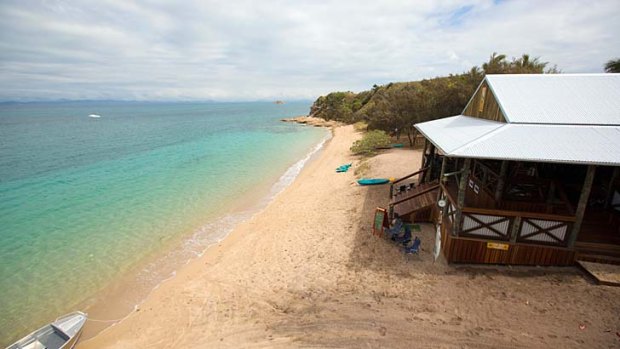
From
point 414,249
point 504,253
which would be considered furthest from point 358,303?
point 504,253

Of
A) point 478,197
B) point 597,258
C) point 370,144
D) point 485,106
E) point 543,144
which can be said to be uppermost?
point 485,106

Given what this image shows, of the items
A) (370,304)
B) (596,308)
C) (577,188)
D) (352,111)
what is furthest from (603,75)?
(352,111)

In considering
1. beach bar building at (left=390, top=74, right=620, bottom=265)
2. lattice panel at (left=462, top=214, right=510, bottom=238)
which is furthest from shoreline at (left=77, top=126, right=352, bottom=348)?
lattice panel at (left=462, top=214, right=510, bottom=238)

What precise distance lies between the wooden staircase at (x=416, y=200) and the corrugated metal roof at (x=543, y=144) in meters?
3.38

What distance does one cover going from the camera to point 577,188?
10617 millimetres

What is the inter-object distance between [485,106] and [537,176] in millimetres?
3308

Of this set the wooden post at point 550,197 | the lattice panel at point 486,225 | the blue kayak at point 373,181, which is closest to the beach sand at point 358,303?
the lattice panel at point 486,225

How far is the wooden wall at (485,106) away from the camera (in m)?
9.97

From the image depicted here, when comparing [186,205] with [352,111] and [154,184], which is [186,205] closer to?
[154,184]

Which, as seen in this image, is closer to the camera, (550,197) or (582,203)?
(582,203)

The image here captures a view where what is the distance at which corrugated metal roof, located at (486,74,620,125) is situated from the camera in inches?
339

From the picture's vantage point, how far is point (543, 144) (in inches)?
300

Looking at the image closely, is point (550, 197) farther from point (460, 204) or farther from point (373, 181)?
point (373, 181)

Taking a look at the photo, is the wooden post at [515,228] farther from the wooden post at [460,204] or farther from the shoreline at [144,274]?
the shoreline at [144,274]
